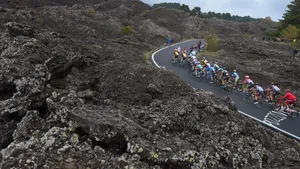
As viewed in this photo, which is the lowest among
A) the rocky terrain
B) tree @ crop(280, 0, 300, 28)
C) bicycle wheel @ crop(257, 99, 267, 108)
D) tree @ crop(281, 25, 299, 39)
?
bicycle wheel @ crop(257, 99, 267, 108)

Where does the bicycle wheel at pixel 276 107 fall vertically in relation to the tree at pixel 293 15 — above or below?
below

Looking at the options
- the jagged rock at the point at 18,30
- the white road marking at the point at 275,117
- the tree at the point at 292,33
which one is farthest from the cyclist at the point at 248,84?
the tree at the point at 292,33

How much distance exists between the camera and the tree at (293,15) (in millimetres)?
61812

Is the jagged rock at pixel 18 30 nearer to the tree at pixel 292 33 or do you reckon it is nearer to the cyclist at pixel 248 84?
the cyclist at pixel 248 84

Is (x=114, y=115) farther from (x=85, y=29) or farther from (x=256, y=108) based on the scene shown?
(x=85, y=29)

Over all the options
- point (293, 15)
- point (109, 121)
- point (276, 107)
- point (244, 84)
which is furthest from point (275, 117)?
point (293, 15)

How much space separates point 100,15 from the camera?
4616 centimetres

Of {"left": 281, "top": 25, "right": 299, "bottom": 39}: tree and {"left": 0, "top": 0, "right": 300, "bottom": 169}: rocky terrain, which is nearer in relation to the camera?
{"left": 0, "top": 0, "right": 300, "bottom": 169}: rocky terrain

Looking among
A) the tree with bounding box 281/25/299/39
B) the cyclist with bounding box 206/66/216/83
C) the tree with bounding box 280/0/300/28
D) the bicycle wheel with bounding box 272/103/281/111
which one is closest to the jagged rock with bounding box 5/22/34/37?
the cyclist with bounding box 206/66/216/83

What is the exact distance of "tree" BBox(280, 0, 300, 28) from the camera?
61812 mm

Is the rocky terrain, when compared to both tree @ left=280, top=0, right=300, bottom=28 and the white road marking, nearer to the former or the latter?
the white road marking

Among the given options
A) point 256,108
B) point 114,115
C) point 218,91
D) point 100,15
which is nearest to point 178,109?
point 114,115

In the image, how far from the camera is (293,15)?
63875mm

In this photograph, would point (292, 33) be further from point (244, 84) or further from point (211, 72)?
point (244, 84)
